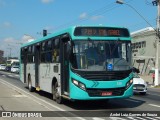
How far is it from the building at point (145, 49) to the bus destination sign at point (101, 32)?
167ft

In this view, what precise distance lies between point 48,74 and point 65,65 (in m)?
3.05

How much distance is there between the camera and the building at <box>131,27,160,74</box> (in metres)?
66.1

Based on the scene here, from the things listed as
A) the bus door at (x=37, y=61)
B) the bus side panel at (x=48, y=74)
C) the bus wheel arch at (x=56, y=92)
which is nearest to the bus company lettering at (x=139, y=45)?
the bus door at (x=37, y=61)

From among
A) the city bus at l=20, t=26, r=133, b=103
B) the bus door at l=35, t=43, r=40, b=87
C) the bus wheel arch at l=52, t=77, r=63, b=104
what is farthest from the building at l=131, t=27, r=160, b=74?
the city bus at l=20, t=26, r=133, b=103

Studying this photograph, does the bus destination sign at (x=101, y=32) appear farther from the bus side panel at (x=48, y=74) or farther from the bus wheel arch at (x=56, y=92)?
the bus wheel arch at (x=56, y=92)

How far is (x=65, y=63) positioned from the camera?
1470cm

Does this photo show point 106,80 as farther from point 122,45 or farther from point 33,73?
point 33,73

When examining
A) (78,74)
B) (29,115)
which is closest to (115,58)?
(78,74)

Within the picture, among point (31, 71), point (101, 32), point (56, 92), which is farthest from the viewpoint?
point (31, 71)

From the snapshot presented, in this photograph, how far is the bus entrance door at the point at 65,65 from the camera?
47.4 ft

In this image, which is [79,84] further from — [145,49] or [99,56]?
[145,49]

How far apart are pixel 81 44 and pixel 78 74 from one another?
1.13 meters

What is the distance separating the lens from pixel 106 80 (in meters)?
13.7

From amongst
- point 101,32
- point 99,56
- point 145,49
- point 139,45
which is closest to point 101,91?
point 99,56
